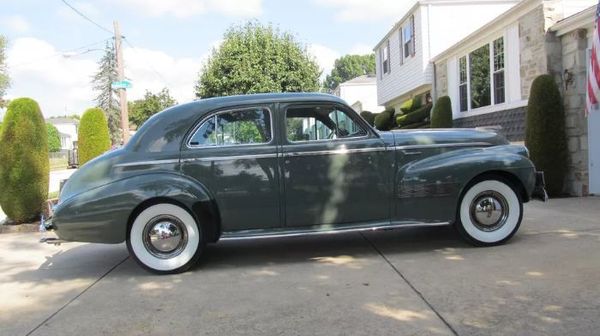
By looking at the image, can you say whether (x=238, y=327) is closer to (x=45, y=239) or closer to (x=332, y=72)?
(x=45, y=239)

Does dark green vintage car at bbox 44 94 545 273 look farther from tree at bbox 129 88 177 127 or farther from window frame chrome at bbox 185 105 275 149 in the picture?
tree at bbox 129 88 177 127

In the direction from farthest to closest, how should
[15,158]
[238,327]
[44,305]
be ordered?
[15,158]
[44,305]
[238,327]

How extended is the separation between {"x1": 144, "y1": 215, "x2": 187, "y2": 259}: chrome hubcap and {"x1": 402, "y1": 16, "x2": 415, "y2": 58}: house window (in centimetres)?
1553

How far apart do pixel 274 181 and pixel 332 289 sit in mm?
1399

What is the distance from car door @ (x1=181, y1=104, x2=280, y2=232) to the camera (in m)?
5.61

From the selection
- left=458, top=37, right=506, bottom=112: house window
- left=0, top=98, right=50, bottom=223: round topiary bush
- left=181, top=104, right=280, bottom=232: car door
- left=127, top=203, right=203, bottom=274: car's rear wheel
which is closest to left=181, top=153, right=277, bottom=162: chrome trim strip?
left=181, top=104, right=280, bottom=232: car door

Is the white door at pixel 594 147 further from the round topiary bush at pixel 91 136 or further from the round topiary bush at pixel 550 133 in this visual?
the round topiary bush at pixel 91 136

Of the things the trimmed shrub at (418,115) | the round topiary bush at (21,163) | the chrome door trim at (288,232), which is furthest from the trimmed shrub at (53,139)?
the chrome door trim at (288,232)

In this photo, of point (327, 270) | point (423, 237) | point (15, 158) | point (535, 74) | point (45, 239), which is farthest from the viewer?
point (535, 74)

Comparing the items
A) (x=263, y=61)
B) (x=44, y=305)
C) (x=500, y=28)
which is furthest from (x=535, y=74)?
(x=263, y=61)

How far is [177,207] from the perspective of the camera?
5535mm

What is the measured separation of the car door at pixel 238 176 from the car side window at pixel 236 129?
0.04 ft

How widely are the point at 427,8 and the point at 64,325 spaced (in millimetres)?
16949

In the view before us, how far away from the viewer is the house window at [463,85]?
1487 centimetres
